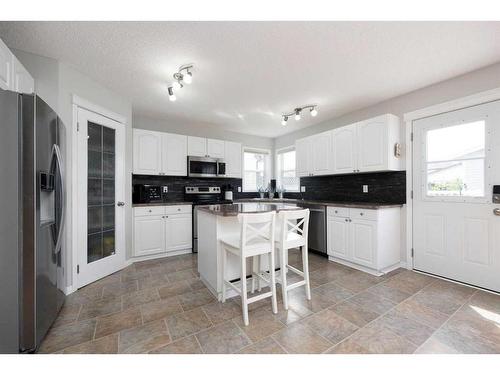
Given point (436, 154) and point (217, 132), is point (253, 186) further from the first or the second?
point (436, 154)

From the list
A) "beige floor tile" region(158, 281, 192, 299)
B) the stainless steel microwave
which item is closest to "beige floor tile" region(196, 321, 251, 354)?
"beige floor tile" region(158, 281, 192, 299)

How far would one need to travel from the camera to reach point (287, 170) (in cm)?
524

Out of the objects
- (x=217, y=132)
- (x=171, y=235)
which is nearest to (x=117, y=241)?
(x=171, y=235)

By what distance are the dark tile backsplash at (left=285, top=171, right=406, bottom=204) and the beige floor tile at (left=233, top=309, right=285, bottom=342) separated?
2.46 metres

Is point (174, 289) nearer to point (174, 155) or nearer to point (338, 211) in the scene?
point (174, 155)

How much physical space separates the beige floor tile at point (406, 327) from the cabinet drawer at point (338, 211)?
1.42m

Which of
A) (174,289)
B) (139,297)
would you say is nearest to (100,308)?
(139,297)

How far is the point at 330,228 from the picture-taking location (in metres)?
3.35

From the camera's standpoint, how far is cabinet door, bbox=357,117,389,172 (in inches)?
116

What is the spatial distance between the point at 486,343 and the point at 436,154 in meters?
2.06

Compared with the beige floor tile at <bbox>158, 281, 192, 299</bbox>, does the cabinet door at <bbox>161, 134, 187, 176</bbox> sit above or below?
above

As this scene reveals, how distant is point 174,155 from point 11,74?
233cm

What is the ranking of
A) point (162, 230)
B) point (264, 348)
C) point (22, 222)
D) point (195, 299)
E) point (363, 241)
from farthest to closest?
point (162, 230), point (363, 241), point (195, 299), point (264, 348), point (22, 222)

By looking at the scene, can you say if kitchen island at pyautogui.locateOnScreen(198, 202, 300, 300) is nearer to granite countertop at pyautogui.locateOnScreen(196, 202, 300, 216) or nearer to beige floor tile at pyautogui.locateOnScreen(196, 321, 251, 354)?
granite countertop at pyautogui.locateOnScreen(196, 202, 300, 216)
